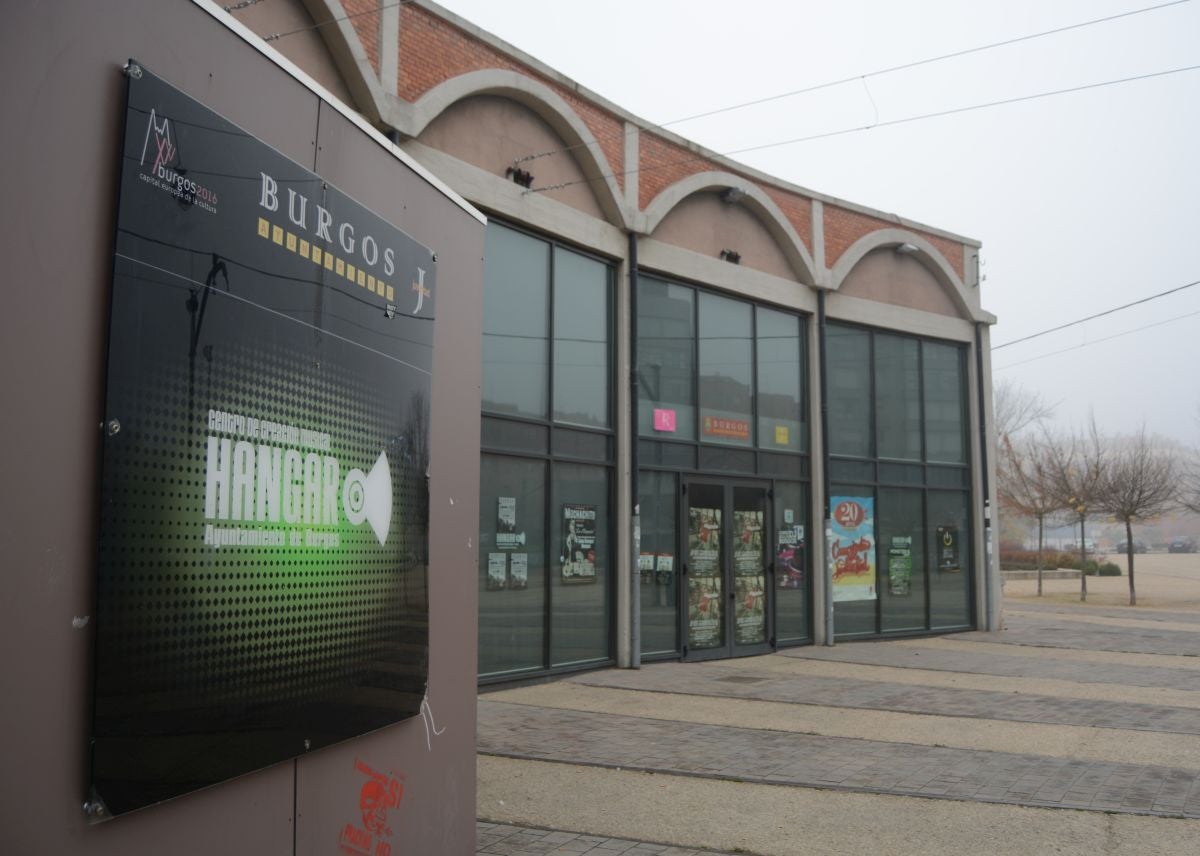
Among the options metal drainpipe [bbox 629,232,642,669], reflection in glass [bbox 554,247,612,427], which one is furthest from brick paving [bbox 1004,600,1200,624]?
reflection in glass [bbox 554,247,612,427]

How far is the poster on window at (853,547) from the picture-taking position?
16.5 meters

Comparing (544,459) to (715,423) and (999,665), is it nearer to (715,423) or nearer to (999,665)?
(715,423)

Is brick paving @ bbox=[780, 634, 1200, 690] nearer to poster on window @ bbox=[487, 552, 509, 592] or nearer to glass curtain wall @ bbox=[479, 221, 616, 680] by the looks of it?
glass curtain wall @ bbox=[479, 221, 616, 680]

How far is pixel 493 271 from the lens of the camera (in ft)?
38.4

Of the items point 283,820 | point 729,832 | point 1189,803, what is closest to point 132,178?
point 283,820

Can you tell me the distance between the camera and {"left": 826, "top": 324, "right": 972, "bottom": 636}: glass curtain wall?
1683 cm

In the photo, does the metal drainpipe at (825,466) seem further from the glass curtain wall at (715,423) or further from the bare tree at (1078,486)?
the bare tree at (1078,486)

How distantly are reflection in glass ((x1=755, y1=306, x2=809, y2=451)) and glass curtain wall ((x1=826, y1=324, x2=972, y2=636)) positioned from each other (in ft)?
2.27

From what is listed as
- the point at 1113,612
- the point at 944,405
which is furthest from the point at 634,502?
the point at 1113,612

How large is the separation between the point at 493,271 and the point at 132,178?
9.05 m

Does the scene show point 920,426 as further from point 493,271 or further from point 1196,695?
point 493,271

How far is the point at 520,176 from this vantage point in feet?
40.2

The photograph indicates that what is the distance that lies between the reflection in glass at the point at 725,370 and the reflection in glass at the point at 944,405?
14.9ft

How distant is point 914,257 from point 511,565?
35.0ft
